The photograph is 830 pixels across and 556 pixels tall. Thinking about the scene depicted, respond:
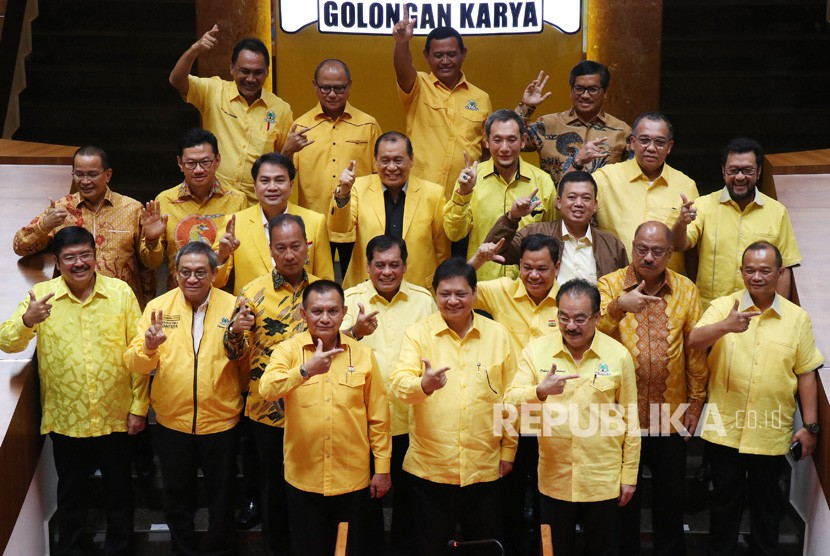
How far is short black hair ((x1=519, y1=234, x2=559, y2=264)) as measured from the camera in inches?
196

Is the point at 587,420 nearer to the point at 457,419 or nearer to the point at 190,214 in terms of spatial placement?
the point at 457,419

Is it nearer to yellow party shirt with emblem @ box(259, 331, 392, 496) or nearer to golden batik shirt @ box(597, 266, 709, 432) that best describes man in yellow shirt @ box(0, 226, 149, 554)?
yellow party shirt with emblem @ box(259, 331, 392, 496)

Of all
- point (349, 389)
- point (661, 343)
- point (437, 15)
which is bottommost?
point (349, 389)

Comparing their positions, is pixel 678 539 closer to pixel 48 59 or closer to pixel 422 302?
pixel 422 302

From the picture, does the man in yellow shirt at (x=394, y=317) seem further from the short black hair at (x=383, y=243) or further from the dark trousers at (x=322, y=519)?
the dark trousers at (x=322, y=519)

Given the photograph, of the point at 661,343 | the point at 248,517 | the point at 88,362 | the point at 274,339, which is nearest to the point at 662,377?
the point at 661,343

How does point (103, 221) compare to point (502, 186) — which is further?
point (502, 186)

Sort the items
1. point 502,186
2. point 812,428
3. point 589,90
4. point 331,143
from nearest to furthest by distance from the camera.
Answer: point 812,428, point 502,186, point 589,90, point 331,143

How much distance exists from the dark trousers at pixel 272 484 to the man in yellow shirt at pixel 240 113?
167cm

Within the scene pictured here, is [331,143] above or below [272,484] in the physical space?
above

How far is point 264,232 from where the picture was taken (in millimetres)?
A: 5465

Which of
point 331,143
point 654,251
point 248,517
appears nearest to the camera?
point 654,251

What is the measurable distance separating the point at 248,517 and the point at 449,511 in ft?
3.38

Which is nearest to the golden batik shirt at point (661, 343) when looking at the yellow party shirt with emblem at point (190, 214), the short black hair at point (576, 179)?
the short black hair at point (576, 179)
